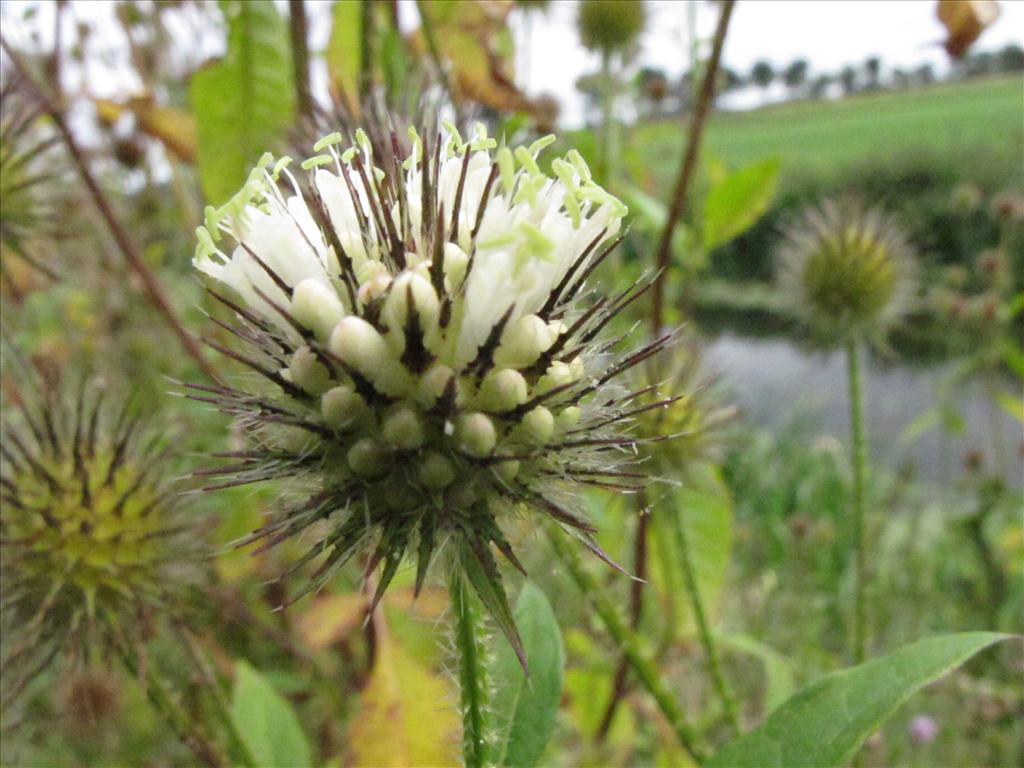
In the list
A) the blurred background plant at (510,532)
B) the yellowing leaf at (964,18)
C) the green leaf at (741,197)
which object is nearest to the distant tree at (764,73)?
the blurred background plant at (510,532)

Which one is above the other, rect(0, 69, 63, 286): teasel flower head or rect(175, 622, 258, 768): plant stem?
rect(0, 69, 63, 286): teasel flower head

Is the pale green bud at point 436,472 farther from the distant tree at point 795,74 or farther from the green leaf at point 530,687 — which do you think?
the distant tree at point 795,74

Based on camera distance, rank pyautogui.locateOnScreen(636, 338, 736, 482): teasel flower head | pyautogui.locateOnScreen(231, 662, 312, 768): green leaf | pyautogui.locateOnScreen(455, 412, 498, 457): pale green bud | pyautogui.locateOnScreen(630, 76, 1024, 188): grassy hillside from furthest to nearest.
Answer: pyautogui.locateOnScreen(630, 76, 1024, 188): grassy hillside → pyautogui.locateOnScreen(636, 338, 736, 482): teasel flower head → pyautogui.locateOnScreen(231, 662, 312, 768): green leaf → pyautogui.locateOnScreen(455, 412, 498, 457): pale green bud

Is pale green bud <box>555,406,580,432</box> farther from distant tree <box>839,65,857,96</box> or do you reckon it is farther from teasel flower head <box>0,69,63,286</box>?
distant tree <box>839,65,857,96</box>

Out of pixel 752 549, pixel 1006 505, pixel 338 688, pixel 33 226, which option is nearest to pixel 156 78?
pixel 33 226

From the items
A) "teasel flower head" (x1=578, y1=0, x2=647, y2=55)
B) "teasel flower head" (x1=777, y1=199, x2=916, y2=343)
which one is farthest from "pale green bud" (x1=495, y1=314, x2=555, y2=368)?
"teasel flower head" (x1=578, y1=0, x2=647, y2=55)

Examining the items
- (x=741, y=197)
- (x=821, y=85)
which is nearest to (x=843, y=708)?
(x=741, y=197)

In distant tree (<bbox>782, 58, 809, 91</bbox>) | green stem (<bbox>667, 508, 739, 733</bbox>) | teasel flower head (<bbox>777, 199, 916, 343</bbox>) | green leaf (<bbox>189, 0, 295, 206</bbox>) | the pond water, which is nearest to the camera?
green stem (<bbox>667, 508, 739, 733</bbox>)
